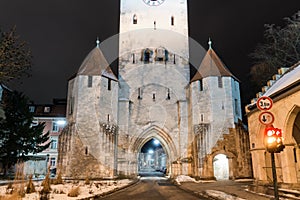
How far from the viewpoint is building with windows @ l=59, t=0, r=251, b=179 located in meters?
20.9

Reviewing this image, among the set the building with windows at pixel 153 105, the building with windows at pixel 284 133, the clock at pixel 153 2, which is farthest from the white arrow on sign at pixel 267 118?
the clock at pixel 153 2

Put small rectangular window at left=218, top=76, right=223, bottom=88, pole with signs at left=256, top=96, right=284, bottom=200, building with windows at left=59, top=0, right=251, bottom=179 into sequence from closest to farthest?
pole with signs at left=256, top=96, right=284, bottom=200 → building with windows at left=59, top=0, right=251, bottom=179 → small rectangular window at left=218, top=76, right=223, bottom=88

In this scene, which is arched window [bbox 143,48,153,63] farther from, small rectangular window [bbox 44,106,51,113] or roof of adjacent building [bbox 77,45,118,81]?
small rectangular window [bbox 44,106,51,113]

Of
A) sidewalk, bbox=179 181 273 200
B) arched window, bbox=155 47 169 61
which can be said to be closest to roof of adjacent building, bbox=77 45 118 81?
arched window, bbox=155 47 169 61

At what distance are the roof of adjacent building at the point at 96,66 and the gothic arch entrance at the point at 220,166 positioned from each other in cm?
1156

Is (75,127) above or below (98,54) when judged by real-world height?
below

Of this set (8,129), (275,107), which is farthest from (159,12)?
(275,107)

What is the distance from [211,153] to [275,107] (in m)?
11.9

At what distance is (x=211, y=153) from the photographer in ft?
68.9

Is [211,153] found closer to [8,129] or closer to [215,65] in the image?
[215,65]

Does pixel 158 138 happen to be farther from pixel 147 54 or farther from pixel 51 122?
pixel 51 122

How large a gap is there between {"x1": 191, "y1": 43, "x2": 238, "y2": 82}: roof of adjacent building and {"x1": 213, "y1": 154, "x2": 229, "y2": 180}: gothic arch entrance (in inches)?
282

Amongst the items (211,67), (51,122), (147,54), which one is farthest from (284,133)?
(51,122)

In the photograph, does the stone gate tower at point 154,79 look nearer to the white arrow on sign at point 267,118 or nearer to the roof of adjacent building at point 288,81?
the roof of adjacent building at point 288,81
